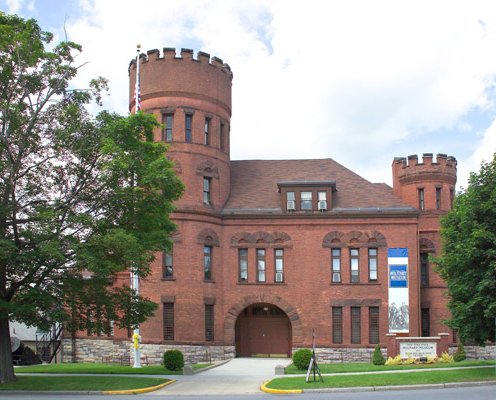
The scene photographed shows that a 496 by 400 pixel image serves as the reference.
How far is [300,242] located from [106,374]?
53.8 feet

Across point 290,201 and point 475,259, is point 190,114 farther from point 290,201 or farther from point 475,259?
point 475,259

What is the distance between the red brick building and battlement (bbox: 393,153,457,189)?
0.06 m

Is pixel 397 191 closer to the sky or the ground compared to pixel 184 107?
closer to the ground

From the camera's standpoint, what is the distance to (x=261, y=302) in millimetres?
43688

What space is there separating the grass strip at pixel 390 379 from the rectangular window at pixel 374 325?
15.0 meters

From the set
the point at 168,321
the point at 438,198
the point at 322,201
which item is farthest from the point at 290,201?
the point at 168,321

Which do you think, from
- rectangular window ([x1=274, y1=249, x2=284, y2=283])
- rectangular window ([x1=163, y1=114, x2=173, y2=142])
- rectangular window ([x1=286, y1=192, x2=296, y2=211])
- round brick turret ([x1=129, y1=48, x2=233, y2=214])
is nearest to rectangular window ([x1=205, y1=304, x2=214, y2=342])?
rectangular window ([x1=274, y1=249, x2=284, y2=283])

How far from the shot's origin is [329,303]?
142 ft

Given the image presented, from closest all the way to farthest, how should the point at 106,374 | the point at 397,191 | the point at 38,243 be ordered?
the point at 38,243, the point at 106,374, the point at 397,191

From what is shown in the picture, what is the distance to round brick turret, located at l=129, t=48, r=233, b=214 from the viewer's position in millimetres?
42844

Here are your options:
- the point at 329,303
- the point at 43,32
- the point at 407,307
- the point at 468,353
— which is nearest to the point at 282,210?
the point at 329,303

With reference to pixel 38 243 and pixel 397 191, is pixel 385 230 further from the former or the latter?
pixel 38 243

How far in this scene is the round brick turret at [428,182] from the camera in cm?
4500

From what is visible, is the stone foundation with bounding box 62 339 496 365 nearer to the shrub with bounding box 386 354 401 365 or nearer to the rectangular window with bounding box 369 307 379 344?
the rectangular window with bounding box 369 307 379 344
